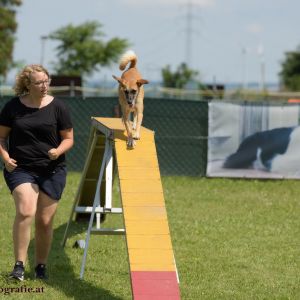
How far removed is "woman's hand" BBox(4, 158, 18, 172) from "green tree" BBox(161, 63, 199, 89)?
186ft

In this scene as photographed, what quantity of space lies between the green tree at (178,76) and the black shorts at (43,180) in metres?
56.4

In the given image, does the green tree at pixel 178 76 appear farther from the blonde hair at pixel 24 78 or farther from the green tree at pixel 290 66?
the blonde hair at pixel 24 78

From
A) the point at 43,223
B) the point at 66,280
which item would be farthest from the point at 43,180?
the point at 66,280

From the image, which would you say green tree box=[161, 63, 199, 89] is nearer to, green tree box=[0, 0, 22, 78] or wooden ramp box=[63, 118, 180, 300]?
green tree box=[0, 0, 22, 78]

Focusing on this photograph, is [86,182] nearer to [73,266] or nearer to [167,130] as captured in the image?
[73,266]

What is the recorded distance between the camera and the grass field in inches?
273

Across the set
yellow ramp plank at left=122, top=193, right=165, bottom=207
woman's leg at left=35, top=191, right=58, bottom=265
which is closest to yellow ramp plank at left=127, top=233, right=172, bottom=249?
yellow ramp plank at left=122, top=193, right=165, bottom=207

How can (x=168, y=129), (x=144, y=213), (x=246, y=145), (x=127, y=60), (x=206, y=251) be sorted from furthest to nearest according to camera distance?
(x=168, y=129) → (x=246, y=145) → (x=206, y=251) → (x=127, y=60) → (x=144, y=213)

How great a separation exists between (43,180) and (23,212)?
36 centimetres

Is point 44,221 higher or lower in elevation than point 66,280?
higher

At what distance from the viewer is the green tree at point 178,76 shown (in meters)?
64.4

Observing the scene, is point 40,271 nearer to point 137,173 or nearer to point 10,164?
point 10,164

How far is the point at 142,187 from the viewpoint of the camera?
694cm

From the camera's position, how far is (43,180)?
6770 mm
